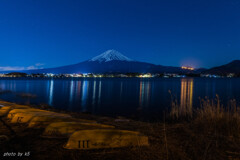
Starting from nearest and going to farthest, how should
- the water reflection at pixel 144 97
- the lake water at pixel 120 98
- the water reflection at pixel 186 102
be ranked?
the water reflection at pixel 186 102 → the lake water at pixel 120 98 → the water reflection at pixel 144 97

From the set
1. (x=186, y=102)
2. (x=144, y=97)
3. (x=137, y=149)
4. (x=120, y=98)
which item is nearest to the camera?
(x=137, y=149)

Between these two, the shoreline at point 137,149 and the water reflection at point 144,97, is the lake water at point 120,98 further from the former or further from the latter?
the shoreline at point 137,149

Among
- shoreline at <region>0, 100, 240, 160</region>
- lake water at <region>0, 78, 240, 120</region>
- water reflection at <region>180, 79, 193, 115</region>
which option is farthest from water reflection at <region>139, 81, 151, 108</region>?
shoreline at <region>0, 100, 240, 160</region>

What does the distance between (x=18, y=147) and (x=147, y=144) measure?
3051 mm

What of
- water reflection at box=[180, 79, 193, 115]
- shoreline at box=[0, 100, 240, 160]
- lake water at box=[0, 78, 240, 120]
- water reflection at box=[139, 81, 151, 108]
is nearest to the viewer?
shoreline at box=[0, 100, 240, 160]

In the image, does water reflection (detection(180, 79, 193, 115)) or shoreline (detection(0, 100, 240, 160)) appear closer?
shoreline (detection(0, 100, 240, 160))

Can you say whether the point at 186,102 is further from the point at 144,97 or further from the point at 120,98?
the point at 120,98

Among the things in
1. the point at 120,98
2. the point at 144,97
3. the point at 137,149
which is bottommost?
the point at 120,98

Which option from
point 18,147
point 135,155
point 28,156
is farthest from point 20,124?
point 135,155

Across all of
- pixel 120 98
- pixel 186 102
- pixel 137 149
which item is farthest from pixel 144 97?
pixel 137 149

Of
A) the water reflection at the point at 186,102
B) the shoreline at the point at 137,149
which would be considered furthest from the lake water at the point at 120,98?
the shoreline at the point at 137,149

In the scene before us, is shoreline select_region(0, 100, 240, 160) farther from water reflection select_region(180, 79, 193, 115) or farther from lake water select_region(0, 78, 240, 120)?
lake water select_region(0, 78, 240, 120)

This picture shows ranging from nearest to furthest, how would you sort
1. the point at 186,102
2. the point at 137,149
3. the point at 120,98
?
the point at 137,149 → the point at 186,102 → the point at 120,98

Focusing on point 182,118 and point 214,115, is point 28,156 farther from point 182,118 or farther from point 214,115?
point 182,118
